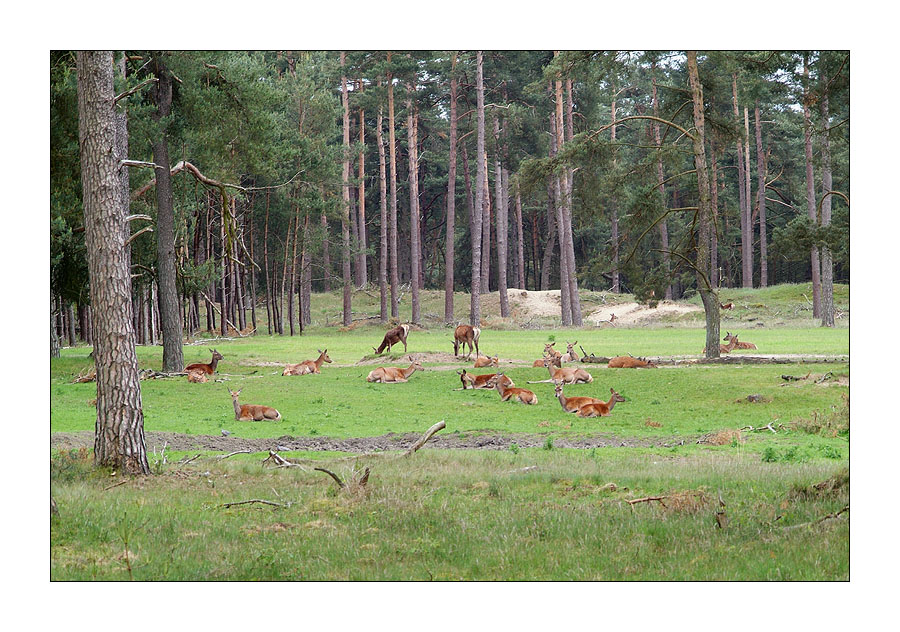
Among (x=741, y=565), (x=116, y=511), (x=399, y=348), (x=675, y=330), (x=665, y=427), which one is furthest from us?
(x=675, y=330)

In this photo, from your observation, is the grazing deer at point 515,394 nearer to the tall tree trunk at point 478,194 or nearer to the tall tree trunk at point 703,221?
the tall tree trunk at point 703,221

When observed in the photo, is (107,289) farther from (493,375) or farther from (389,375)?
(389,375)

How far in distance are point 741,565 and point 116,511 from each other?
4.83 m

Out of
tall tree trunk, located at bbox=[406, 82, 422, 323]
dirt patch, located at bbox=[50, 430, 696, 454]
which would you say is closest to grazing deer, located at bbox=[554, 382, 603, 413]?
dirt patch, located at bbox=[50, 430, 696, 454]

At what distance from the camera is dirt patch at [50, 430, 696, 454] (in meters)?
12.0

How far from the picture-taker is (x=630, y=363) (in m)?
20.3

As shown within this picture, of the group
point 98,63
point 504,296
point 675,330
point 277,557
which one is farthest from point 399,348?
point 277,557

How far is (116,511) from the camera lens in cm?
697

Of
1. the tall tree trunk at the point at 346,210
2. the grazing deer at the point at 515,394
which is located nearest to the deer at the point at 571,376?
the grazing deer at the point at 515,394

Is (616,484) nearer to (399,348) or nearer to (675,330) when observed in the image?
(399,348)

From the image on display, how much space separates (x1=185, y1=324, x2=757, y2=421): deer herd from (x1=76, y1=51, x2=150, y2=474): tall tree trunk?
5598mm

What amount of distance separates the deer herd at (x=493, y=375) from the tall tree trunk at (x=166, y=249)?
57 centimetres

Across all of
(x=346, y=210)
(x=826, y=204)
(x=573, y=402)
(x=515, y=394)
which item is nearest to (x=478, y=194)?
(x=346, y=210)
